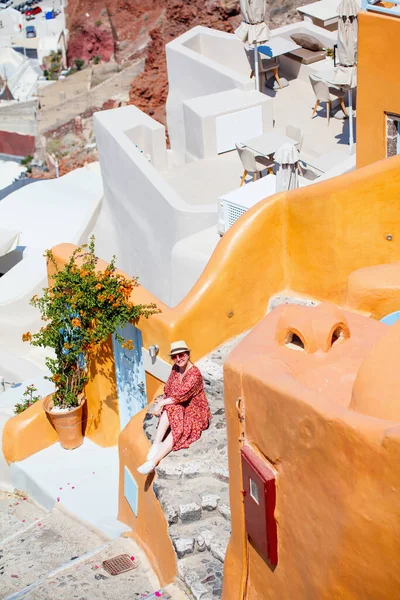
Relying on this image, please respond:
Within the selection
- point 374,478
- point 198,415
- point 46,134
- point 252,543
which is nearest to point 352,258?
point 198,415

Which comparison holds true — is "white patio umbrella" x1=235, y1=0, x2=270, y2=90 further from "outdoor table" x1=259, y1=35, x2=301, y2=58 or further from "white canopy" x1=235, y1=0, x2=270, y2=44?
"outdoor table" x1=259, y1=35, x2=301, y2=58

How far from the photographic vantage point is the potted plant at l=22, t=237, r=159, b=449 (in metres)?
11.2

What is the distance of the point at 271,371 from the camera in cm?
679

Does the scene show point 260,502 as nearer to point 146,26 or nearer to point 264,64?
point 264,64

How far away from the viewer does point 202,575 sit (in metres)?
Result: 8.75

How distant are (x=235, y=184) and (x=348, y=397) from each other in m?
10.6

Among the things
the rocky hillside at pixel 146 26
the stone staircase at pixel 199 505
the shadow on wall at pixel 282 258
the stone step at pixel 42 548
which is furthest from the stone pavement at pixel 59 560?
the rocky hillside at pixel 146 26

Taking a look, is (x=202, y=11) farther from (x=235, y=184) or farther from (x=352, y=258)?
(x=352, y=258)

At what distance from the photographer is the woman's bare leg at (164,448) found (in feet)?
31.7

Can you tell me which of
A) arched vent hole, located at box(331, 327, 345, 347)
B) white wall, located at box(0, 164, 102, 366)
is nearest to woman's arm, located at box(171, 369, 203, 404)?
arched vent hole, located at box(331, 327, 345, 347)

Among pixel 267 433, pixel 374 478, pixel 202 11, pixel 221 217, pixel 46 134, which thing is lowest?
pixel 46 134

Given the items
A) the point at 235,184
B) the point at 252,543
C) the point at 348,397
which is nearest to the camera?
the point at 348,397

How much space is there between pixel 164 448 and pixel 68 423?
315 centimetres

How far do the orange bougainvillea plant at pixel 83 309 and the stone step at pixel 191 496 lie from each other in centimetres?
215
